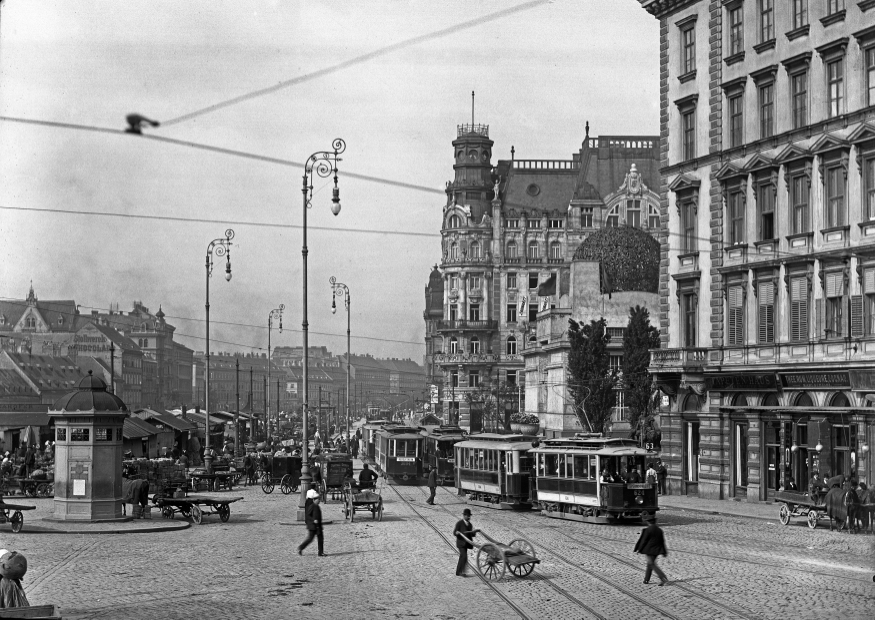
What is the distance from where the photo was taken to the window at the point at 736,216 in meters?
45.2

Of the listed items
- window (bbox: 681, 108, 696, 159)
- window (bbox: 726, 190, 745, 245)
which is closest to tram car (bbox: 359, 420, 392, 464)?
window (bbox: 681, 108, 696, 159)

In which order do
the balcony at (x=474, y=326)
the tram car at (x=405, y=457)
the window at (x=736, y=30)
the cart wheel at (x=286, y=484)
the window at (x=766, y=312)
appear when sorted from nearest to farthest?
the window at (x=766, y=312) < the window at (x=736, y=30) < the cart wheel at (x=286, y=484) < the tram car at (x=405, y=457) < the balcony at (x=474, y=326)

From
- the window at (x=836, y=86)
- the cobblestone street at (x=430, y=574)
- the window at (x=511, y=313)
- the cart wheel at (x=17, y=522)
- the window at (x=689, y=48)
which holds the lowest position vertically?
the cobblestone street at (x=430, y=574)

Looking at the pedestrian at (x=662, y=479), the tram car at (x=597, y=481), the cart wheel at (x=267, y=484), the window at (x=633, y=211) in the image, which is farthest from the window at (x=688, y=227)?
the window at (x=633, y=211)

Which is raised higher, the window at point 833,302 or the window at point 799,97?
the window at point 799,97

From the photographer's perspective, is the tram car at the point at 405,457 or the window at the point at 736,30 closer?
the window at the point at 736,30

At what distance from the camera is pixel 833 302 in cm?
4025

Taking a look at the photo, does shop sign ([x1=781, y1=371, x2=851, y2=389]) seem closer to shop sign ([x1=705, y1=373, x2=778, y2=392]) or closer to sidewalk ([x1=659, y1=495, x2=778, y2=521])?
shop sign ([x1=705, y1=373, x2=778, y2=392])

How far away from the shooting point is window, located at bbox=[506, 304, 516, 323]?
14025cm

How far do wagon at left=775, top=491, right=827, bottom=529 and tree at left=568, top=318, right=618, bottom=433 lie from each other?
35047mm

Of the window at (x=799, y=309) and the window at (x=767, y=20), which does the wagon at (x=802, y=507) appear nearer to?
the window at (x=799, y=309)

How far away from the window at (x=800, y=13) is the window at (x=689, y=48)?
6.78 m

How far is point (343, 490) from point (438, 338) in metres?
145

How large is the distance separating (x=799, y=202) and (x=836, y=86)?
A: 405 cm
